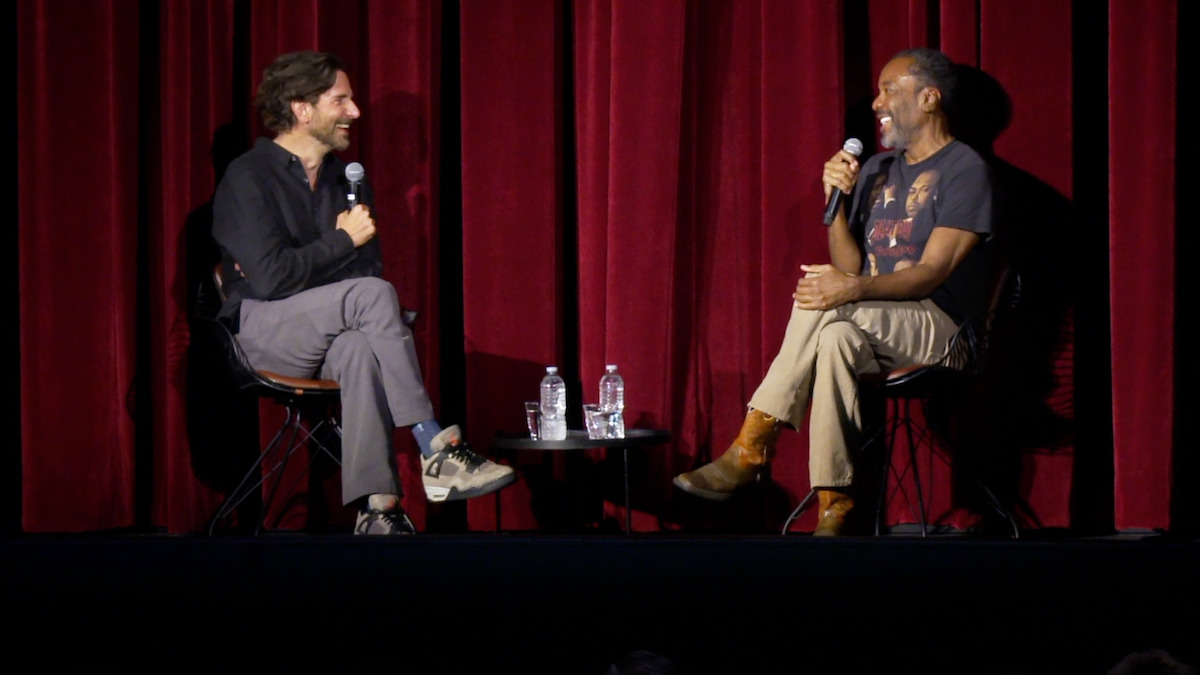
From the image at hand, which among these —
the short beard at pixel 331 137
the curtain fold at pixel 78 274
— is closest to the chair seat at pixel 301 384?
the short beard at pixel 331 137

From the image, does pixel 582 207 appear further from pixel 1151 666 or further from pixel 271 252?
pixel 1151 666

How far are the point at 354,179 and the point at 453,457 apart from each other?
2.46ft

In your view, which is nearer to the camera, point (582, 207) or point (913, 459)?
point (913, 459)

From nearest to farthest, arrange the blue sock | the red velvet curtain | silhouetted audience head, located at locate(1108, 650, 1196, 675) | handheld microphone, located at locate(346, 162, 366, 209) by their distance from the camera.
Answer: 1. silhouetted audience head, located at locate(1108, 650, 1196, 675)
2. the blue sock
3. handheld microphone, located at locate(346, 162, 366, 209)
4. the red velvet curtain

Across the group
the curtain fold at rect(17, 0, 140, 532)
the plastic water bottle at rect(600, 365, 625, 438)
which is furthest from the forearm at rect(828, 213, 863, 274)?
the curtain fold at rect(17, 0, 140, 532)

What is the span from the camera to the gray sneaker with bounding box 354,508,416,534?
8.48 feet

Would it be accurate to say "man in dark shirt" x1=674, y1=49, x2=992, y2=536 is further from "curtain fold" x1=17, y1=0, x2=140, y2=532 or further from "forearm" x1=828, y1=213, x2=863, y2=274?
"curtain fold" x1=17, y1=0, x2=140, y2=532

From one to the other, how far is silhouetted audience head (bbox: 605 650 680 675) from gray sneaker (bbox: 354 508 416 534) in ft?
5.00

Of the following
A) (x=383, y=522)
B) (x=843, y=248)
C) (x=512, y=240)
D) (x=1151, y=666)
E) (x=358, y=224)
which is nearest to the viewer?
(x=1151, y=666)

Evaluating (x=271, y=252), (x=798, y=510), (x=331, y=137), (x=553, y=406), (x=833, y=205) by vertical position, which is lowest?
(x=798, y=510)

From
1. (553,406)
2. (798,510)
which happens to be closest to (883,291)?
(798,510)

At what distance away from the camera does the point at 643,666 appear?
1088 millimetres

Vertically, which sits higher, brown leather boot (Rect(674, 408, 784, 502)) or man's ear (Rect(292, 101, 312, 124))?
man's ear (Rect(292, 101, 312, 124))

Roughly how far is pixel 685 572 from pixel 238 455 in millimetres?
2386
